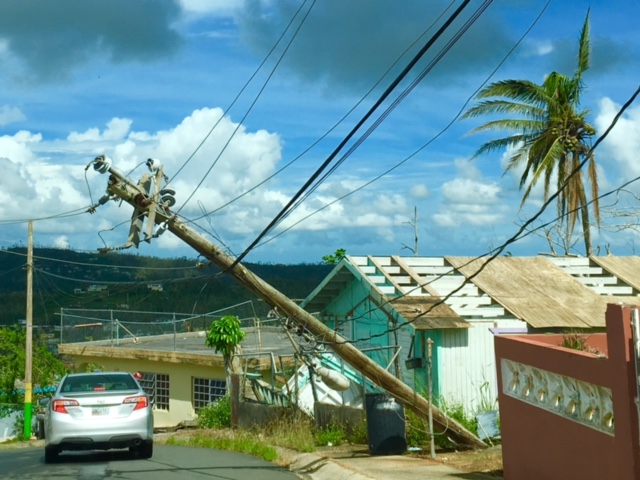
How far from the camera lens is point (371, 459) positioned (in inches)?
578

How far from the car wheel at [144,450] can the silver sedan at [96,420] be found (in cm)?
7

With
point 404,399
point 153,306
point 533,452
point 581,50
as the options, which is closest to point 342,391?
point 404,399

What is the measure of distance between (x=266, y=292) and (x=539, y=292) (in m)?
8.67

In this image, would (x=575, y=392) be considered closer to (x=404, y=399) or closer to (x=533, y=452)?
(x=533, y=452)

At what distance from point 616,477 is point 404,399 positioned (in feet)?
27.8

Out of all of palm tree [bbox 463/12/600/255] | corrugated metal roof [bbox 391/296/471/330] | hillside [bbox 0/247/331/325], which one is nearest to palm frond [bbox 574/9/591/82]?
palm tree [bbox 463/12/600/255]

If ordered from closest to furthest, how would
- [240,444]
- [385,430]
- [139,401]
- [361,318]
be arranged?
[139,401] → [385,430] → [240,444] → [361,318]

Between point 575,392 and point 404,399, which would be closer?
point 575,392

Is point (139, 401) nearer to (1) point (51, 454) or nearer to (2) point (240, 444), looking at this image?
(1) point (51, 454)

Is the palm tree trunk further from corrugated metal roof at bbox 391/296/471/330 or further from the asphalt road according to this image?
the asphalt road

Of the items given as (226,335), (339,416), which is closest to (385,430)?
(339,416)

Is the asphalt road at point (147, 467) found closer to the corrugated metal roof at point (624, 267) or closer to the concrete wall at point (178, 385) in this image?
the corrugated metal roof at point (624, 267)

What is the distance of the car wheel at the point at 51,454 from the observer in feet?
46.9

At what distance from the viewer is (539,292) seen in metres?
21.8
